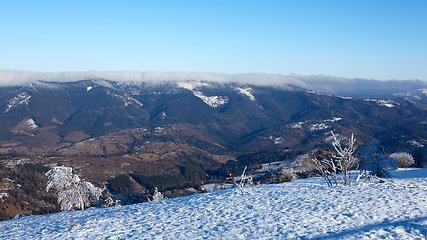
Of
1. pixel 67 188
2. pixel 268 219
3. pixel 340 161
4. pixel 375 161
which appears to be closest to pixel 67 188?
pixel 67 188

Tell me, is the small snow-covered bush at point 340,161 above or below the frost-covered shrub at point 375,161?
above

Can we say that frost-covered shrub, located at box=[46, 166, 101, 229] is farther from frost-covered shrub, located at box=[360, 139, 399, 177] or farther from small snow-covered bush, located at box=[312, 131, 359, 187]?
frost-covered shrub, located at box=[360, 139, 399, 177]

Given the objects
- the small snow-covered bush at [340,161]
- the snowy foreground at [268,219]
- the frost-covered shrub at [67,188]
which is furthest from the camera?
the frost-covered shrub at [67,188]

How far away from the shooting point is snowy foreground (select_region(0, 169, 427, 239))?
12984 millimetres

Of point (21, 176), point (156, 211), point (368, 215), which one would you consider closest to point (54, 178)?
point (156, 211)

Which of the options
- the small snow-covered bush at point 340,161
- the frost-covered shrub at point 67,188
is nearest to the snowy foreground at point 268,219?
the small snow-covered bush at point 340,161

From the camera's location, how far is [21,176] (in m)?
194

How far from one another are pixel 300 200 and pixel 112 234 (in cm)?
1460

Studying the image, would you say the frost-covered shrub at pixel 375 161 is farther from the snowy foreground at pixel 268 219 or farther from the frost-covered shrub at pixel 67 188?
the frost-covered shrub at pixel 67 188

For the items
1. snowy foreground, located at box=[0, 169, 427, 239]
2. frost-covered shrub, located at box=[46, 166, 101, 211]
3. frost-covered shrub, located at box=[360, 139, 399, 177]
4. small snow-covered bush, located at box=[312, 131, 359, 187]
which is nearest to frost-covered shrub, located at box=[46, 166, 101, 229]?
frost-covered shrub, located at box=[46, 166, 101, 211]

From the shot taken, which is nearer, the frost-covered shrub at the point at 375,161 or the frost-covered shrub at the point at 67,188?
the frost-covered shrub at the point at 67,188

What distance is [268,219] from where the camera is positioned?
15.5m

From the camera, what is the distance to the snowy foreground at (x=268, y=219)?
42.6ft

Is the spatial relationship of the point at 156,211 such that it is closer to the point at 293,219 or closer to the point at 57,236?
the point at 57,236
